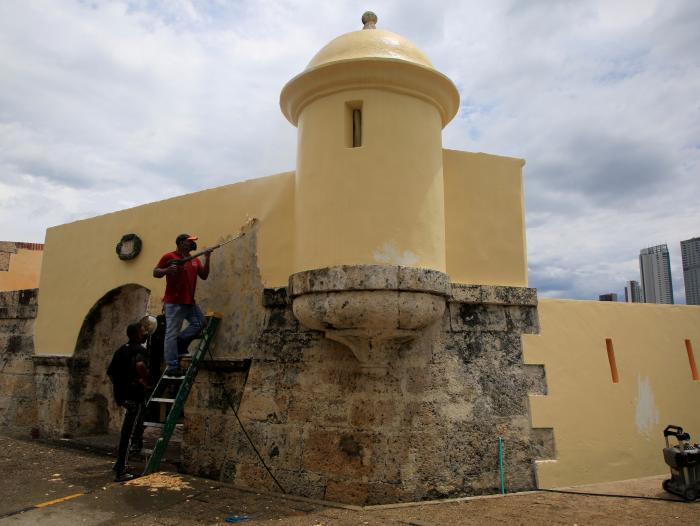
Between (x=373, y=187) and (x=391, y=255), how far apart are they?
2.03 ft

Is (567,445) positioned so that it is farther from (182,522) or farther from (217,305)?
(217,305)

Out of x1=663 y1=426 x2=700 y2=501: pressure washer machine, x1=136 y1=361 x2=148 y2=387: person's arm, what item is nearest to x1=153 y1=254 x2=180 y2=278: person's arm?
x1=136 y1=361 x2=148 y2=387: person's arm

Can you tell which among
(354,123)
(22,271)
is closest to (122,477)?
(354,123)

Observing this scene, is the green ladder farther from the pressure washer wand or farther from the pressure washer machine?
the pressure washer machine

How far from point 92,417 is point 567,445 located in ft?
20.8

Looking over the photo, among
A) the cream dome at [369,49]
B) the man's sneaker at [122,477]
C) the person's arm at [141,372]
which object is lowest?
the man's sneaker at [122,477]

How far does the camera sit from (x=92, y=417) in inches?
299

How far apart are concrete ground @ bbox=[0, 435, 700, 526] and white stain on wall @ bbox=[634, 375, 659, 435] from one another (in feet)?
1.69

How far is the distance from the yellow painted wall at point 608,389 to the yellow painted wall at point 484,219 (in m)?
0.59

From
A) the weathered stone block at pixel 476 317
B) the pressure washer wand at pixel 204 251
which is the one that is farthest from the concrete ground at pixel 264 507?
the pressure washer wand at pixel 204 251

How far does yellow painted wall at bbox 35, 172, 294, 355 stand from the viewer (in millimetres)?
5609

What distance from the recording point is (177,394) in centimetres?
531

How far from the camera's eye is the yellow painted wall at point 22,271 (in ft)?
35.1

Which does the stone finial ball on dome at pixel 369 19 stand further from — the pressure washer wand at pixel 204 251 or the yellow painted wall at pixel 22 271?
the yellow painted wall at pixel 22 271
